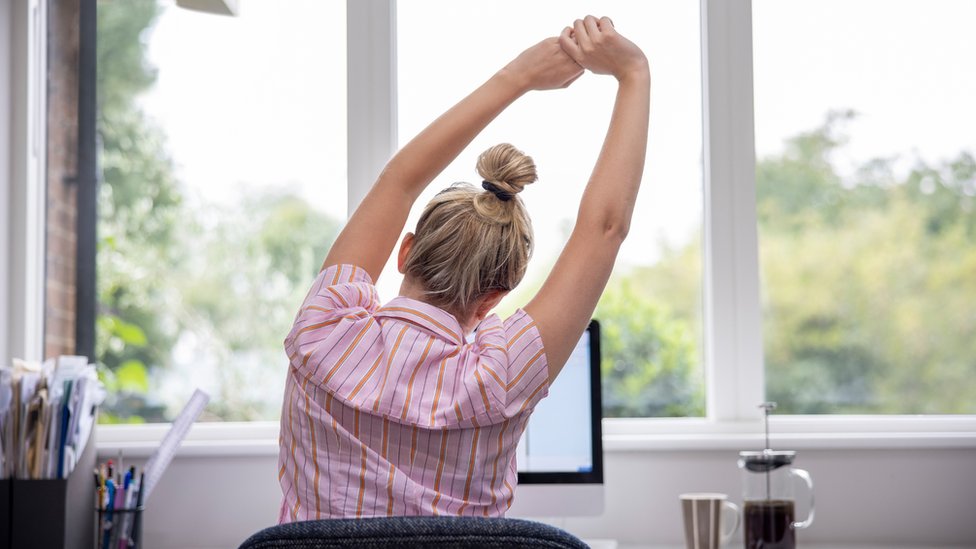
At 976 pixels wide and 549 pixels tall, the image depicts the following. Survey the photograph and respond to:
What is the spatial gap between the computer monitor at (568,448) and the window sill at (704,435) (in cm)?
26

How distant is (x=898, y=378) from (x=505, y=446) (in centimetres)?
166

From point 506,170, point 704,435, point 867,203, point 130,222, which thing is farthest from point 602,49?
point 130,222

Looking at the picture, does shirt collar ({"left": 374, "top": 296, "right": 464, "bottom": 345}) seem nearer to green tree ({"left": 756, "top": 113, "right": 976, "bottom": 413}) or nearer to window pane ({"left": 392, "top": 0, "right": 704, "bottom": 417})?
window pane ({"left": 392, "top": 0, "right": 704, "bottom": 417})

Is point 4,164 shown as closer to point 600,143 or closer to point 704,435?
point 600,143

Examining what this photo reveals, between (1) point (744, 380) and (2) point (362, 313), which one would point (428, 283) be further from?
(1) point (744, 380)

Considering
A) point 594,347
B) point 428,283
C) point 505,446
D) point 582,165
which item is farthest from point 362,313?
point 582,165

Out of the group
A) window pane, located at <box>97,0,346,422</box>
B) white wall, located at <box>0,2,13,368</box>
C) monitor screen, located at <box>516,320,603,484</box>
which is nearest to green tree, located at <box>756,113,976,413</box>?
monitor screen, located at <box>516,320,603,484</box>

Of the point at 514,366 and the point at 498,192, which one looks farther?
the point at 498,192

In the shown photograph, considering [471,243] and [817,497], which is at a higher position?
[471,243]

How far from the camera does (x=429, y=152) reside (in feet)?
4.25

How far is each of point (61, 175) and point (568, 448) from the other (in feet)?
4.85

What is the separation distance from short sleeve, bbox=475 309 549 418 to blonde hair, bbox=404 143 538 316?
10cm

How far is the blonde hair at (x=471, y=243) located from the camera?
114cm

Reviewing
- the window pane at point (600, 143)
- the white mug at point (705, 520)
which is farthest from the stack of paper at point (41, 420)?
the white mug at point (705, 520)
